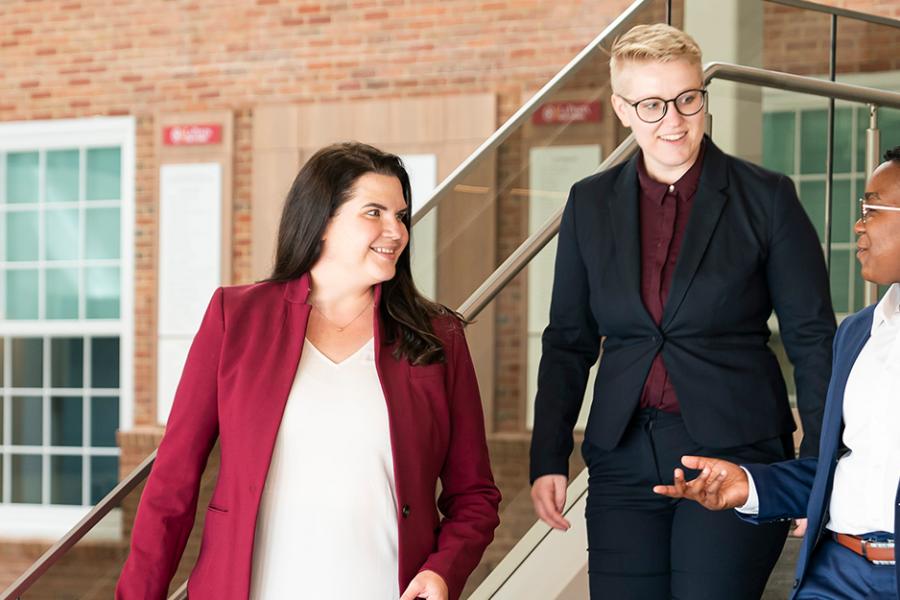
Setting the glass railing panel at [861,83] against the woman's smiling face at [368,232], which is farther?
the glass railing panel at [861,83]

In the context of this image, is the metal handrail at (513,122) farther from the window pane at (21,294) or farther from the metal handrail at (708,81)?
the window pane at (21,294)

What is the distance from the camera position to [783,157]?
12.6 feet

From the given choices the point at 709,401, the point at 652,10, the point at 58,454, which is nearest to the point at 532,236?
the point at 652,10

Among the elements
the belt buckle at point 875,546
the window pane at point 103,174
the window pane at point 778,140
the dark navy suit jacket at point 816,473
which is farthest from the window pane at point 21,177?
the belt buckle at point 875,546

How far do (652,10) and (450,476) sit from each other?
1983 millimetres

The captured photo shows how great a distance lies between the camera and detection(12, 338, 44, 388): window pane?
905cm

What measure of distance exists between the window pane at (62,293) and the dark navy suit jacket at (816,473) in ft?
25.0

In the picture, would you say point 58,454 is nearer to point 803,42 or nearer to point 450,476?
point 803,42

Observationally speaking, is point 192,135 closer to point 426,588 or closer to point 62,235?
point 62,235

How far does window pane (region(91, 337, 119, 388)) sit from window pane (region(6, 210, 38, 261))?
33.9 inches

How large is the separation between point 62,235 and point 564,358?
7219 millimetres

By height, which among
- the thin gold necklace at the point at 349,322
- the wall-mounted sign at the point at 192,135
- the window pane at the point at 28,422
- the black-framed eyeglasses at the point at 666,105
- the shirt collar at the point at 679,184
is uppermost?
the wall-mounted sign at the point at 192,135

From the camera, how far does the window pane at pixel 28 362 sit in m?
9.05

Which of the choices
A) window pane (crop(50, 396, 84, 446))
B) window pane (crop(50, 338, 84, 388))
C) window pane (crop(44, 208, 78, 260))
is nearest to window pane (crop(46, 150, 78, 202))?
window pane (crop(44, 208, 78, 260))
